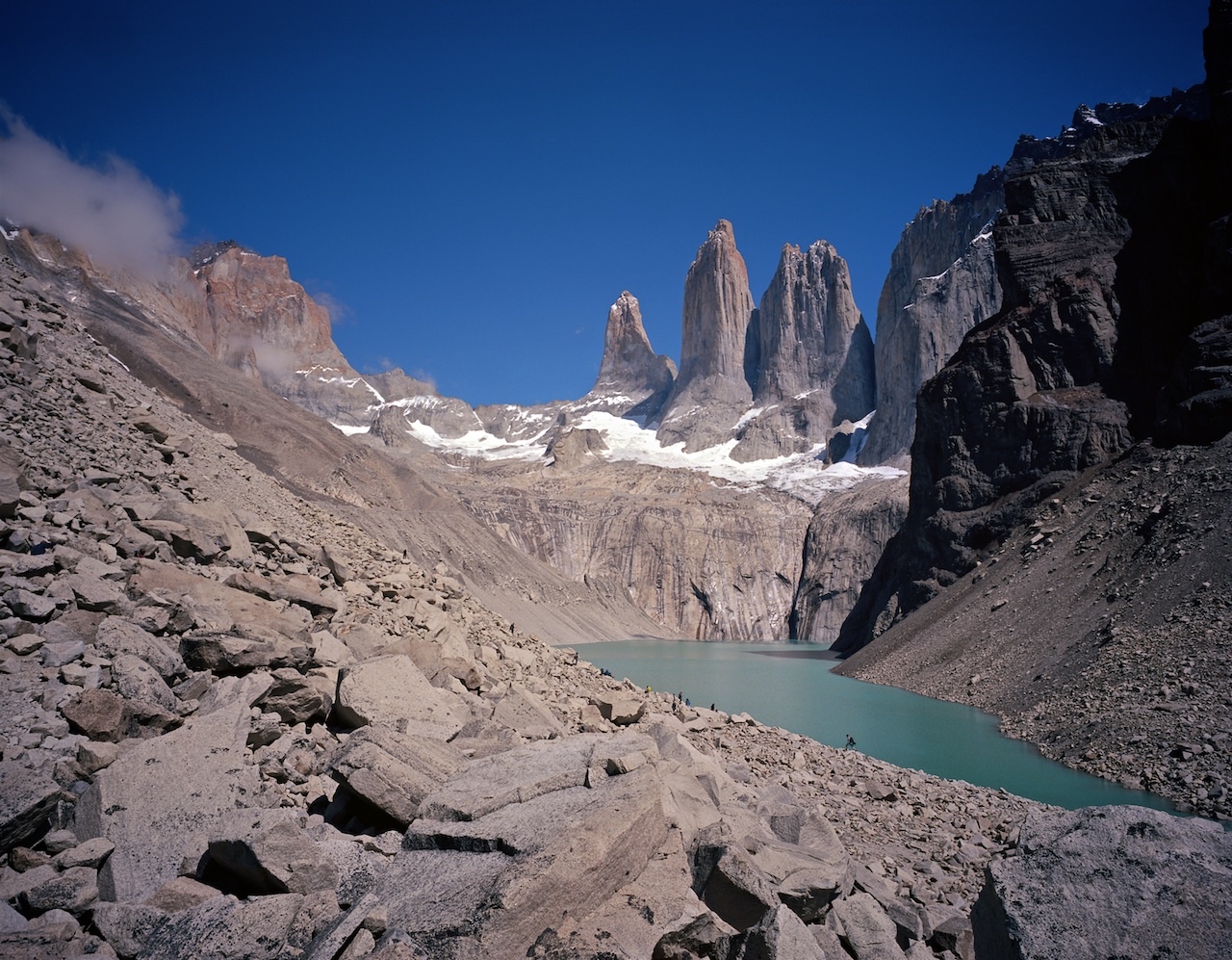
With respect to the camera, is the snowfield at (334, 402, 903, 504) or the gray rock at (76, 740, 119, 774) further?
the snowfield at (334, 402, 903, 504)

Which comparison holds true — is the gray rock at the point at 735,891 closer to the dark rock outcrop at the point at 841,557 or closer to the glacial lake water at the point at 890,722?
the glacial lake water at the point at 890,722

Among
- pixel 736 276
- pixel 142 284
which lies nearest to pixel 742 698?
pixel 142 284

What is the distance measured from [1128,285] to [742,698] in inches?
1472

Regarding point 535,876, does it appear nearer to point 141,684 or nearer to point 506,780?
point 506,780

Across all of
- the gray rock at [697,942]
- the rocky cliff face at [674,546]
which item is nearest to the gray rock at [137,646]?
the gray rock at [697,942]

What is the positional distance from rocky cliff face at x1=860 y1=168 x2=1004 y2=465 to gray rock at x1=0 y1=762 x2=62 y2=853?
120316mm

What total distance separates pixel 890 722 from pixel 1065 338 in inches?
1325

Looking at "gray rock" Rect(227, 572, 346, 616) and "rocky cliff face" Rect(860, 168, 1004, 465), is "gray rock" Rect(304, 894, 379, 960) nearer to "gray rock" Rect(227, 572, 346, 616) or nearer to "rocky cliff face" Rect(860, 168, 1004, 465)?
"gray rock" Rect(227, 572, 346, 616)

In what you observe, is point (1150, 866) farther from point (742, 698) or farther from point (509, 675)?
point (742, 698)

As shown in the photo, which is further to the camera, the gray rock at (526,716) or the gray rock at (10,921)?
the gray rock at (526,716)

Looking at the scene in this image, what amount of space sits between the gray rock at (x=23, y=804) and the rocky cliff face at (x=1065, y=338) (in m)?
46.2

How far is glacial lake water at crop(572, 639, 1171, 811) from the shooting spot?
17.1 meters

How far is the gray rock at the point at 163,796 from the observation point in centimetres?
475


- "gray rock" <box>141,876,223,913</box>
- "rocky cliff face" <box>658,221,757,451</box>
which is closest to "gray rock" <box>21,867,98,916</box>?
"gray rock" <box>141,876,223,913</box>
